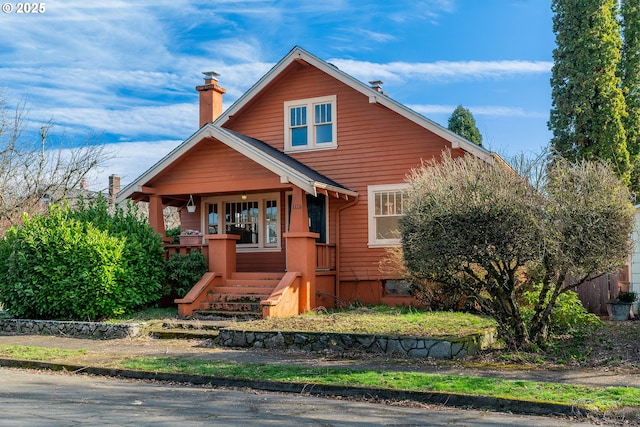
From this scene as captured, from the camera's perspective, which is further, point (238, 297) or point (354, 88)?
point (354, 88)

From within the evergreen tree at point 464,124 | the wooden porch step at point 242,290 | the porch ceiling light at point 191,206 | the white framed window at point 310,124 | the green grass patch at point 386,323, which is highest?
the evergreen tree at point 464,124

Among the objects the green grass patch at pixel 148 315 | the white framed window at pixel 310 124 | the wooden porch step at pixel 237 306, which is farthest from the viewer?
the white framed window at pixel 310 124

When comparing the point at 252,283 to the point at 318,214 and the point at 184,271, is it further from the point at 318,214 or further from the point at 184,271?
the point at 318,214

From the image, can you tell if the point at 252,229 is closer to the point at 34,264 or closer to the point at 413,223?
the point at 34,264

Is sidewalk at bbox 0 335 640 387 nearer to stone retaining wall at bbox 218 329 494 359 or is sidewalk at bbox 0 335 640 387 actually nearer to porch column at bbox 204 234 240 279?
stone retaining wall at bbox 218 329 494 359

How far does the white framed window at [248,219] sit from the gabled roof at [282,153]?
163 cm

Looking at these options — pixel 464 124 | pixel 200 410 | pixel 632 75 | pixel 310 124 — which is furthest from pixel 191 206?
pixel 464 124

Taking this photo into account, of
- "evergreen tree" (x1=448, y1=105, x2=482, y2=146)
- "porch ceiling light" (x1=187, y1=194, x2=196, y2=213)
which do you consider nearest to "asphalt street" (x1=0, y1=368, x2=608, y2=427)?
"porch ceiling light" (x1=187, y1=194, x2=196, y2=213)

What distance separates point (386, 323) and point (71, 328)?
279 inches

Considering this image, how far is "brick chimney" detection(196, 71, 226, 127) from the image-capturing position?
2064cm

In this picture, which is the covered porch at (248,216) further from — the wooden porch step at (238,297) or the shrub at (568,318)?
the shrub at (568,318)

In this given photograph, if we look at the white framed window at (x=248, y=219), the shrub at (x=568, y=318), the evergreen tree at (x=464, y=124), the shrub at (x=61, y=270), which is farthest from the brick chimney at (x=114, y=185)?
the shrub at (x=568, y=318)

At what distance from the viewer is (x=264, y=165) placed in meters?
15.7

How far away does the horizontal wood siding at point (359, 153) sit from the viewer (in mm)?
17016
